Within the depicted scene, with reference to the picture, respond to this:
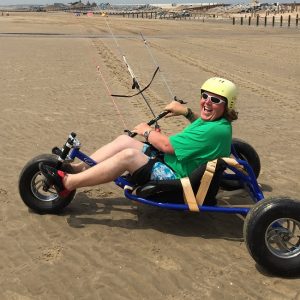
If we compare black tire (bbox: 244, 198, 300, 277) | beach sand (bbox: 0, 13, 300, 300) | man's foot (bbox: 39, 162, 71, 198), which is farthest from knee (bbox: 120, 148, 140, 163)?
black tire (bbox: 244, 198, 300, 277)

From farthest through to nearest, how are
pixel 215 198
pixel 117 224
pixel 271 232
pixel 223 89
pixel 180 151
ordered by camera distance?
pixel 117 224, pixel 215 198, pixel 180 151, pixel 223 89, pixel 271 232

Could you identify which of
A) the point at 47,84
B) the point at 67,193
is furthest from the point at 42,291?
the point at 47,84

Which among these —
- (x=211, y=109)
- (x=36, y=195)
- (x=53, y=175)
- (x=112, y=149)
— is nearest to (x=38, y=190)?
(x=36, y=195)

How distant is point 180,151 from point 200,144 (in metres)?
0.20

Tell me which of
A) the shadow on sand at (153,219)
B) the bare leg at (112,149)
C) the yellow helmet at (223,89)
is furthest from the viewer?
the bare leg at (112,149)

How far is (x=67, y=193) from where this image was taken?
4703 mm

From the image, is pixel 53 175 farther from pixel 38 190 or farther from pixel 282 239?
pixel 282 239

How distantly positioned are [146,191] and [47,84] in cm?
872

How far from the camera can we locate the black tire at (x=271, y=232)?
3756 millimetres

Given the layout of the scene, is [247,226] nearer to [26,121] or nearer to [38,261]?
[38,261]

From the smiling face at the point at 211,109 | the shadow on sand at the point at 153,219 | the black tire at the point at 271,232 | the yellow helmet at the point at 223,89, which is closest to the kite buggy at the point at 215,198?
the black tire at the point at 271,232

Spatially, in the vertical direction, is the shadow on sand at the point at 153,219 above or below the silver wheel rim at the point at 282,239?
below

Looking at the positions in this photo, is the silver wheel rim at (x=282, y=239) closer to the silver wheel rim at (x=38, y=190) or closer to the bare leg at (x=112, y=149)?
the bare leg at (x=112, y=149)

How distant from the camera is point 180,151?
4.34 metres
